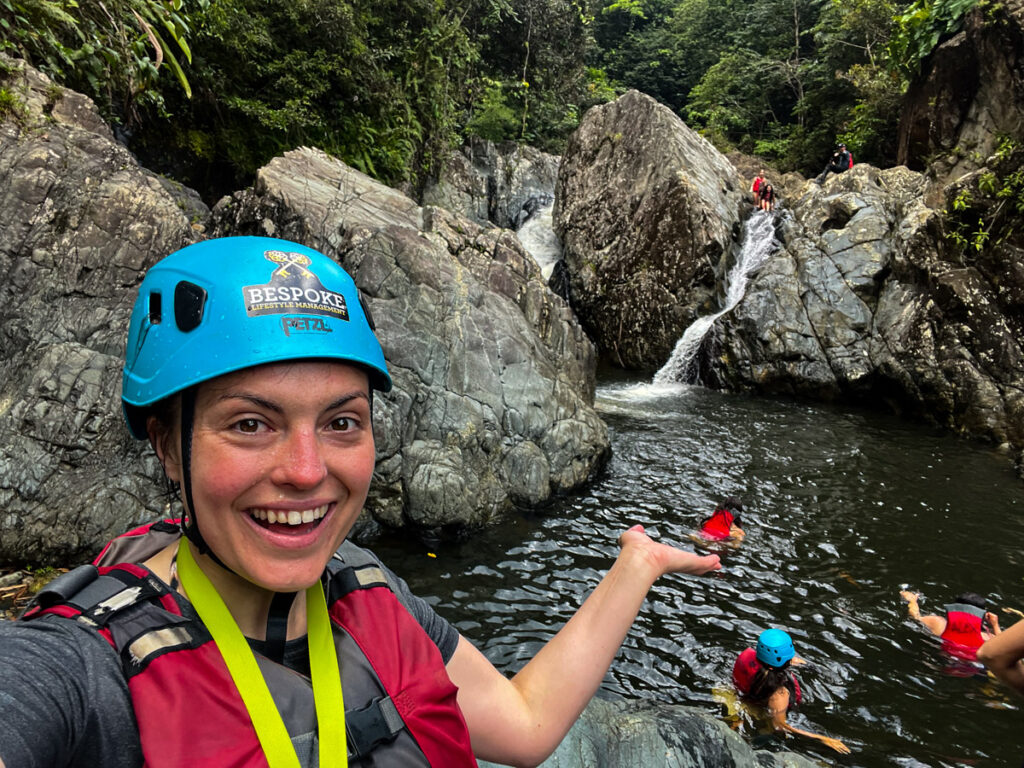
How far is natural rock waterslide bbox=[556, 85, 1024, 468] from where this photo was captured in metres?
12.4

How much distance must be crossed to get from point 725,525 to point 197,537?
24.2 ft

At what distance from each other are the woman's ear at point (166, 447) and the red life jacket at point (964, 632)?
7.06 metres

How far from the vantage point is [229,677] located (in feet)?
3.60

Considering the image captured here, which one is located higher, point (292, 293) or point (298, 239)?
point (298, 239)

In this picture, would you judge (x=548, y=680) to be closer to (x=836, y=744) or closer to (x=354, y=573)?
(x=354, y=573)

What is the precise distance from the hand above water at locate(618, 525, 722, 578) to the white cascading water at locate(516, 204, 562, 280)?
767 inches

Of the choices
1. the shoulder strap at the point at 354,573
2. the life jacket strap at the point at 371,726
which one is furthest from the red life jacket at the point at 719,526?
the life jacket strap at the point at 371,726

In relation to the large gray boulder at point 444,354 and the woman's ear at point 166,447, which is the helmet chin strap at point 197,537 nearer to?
the woman's ear at point 166,447

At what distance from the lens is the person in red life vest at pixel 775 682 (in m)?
4.78

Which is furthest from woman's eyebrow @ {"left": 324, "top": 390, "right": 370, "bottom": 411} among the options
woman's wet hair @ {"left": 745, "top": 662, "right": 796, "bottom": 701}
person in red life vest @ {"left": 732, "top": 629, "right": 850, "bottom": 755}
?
woman's wet hair @ {"left": 745, "top": 662, "right": 796, "bottom": 701}

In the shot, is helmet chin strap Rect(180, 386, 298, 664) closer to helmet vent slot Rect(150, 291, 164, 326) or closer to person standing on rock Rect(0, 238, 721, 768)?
person standing on rock Rect(0, 238, 721, 768)

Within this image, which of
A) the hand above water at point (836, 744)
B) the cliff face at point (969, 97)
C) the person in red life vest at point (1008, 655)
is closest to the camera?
the person in red life vest at point (1008, 655)

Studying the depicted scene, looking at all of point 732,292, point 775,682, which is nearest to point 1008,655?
point 775,682

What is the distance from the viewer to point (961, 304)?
12.6 meters
